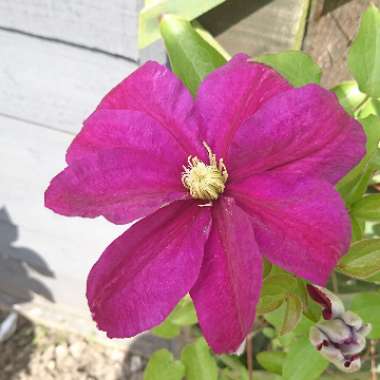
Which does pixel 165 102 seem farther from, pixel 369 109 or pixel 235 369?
pixel 235 369

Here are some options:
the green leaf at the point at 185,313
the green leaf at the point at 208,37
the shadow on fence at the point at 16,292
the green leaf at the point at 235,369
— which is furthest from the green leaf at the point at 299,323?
the shadow on fence at the point at 16,292

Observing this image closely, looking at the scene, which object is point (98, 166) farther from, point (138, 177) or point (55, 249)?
point (55, 249)

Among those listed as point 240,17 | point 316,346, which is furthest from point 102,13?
point 316,346

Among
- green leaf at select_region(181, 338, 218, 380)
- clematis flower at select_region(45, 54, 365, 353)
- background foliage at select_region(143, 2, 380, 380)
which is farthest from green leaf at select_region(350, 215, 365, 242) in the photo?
green leaf at select_region(181, 338, 218, 380)

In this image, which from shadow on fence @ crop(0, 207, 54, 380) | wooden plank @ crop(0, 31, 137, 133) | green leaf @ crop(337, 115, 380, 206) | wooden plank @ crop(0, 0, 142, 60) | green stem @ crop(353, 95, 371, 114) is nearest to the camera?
green leaf @ crop(337, 115, 380, 206)

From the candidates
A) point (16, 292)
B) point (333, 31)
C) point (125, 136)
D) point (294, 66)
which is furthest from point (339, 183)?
point (16, 292)

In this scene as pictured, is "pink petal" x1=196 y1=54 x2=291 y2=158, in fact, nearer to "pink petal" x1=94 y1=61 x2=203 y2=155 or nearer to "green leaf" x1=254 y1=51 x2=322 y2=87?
"pink petal" x1=94 y1=61 x2=203 y2=155
